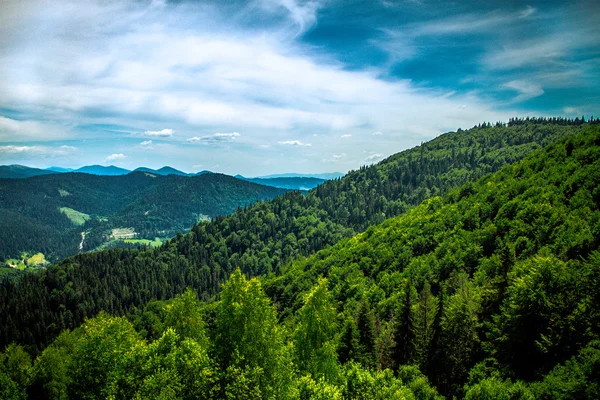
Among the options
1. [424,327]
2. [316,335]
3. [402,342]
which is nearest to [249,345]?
[316,335]

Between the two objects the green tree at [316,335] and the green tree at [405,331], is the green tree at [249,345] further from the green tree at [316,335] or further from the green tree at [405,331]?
the green tree at [405,331]

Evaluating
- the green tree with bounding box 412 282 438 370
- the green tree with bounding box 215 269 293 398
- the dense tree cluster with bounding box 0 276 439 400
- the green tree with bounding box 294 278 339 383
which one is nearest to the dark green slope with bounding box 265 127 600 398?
the green tree with bounding box 412 282 438 370

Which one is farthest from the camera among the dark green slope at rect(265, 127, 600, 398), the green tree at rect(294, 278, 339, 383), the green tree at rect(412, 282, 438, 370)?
the green tree at rect(412, 282, 438, 370)

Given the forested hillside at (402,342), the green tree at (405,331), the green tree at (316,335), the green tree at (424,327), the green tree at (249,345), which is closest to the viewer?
the green tree at (249,345)

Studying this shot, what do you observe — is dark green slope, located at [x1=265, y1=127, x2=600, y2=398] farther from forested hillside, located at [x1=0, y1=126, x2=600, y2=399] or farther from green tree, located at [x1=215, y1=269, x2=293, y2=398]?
green tree, located at [x1=215, y1=269, x2=293, y2=398]

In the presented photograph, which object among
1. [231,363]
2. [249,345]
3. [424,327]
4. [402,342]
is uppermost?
[249,345]

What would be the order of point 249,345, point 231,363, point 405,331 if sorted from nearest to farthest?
→ point 231,363, point 249,345, point 405,331

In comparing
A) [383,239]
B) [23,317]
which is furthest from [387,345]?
[23,317]

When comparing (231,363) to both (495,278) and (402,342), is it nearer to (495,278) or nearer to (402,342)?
(402,342)

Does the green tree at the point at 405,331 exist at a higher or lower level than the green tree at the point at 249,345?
lower

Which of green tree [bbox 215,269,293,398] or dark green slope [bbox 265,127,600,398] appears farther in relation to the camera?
dark green slope [bbox 265,127,600,398]

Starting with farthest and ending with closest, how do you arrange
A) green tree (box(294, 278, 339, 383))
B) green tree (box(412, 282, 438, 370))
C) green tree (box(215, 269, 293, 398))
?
green tree (box(412, 282, 438, 370))
green tree (box(294, 278, 339, 383))
green tree (box(215, 269, 293, 398))

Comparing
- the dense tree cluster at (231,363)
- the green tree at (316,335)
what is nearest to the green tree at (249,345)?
the dense tree cluster at (231,363)

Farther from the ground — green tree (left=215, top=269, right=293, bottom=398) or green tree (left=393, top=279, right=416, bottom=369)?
green tree (left=215, top=269, right=293, bottom=398)
